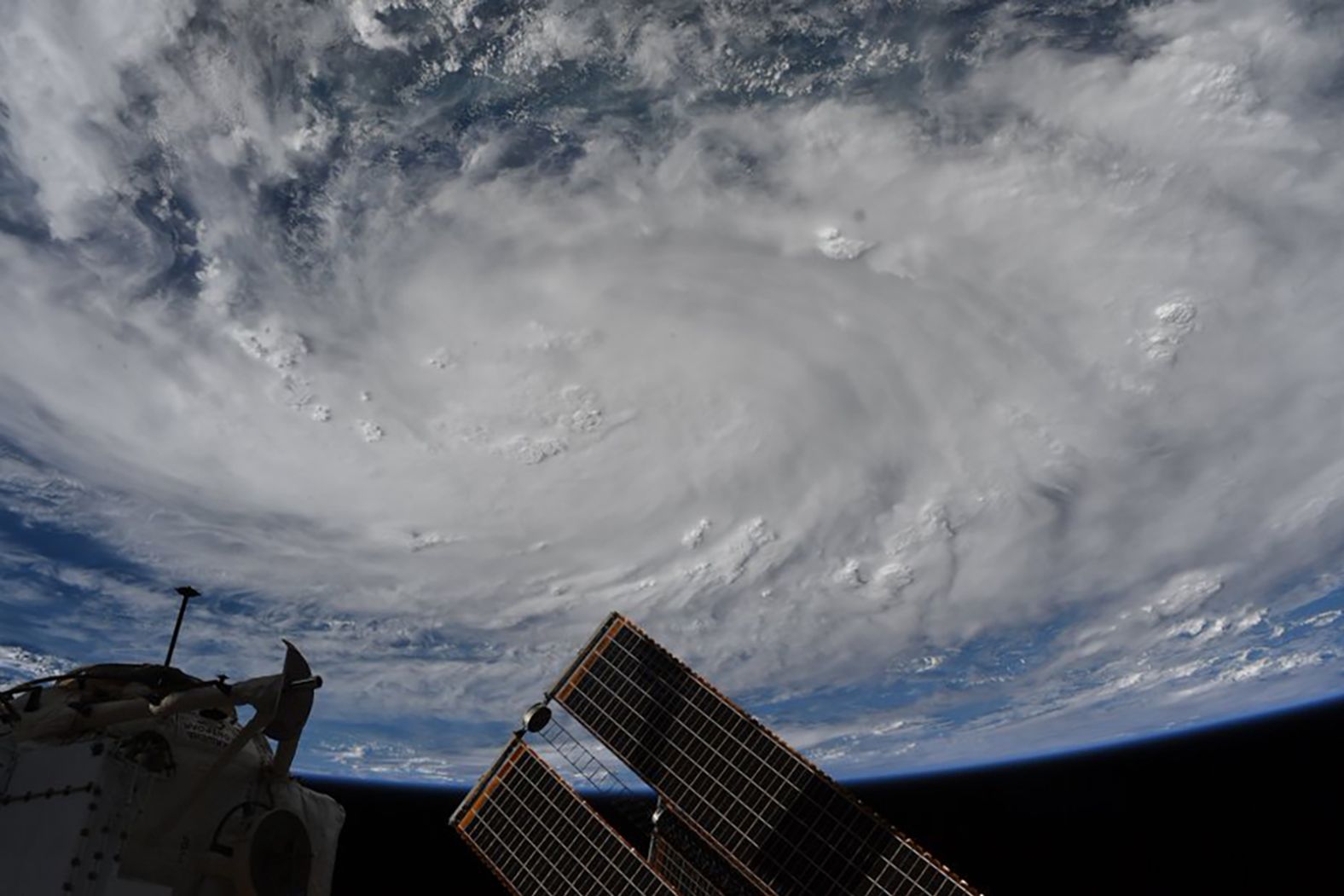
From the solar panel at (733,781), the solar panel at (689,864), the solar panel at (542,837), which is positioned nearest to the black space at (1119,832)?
the solar panel at (542,837)

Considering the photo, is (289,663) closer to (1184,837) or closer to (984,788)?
(1184,837)

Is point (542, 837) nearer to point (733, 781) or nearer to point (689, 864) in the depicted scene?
point (689, 864)

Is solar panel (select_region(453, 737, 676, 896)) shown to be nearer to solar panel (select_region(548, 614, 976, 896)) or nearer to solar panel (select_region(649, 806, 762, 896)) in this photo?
solar panel (select_region(649, 806, 762, 896))

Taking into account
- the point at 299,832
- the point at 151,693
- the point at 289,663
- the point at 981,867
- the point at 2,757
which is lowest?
the point at 981,867

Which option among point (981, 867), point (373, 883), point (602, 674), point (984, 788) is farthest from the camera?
point (984, 788)

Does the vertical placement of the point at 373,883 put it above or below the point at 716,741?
below

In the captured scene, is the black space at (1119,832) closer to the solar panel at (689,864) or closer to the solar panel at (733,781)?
the solar panel at (689,864)

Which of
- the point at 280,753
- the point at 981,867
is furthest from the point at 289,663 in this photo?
the point at 981,867
